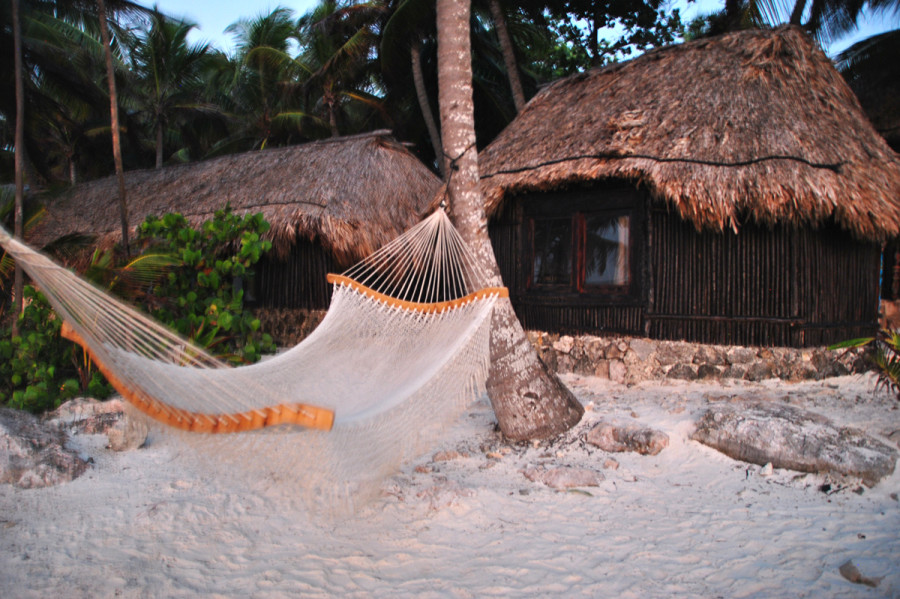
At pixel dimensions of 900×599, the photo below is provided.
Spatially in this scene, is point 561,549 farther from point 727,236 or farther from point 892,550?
point 727,236

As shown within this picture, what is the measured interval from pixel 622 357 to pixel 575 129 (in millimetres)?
1802

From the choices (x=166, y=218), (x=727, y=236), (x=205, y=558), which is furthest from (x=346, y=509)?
(x=727, y=236)

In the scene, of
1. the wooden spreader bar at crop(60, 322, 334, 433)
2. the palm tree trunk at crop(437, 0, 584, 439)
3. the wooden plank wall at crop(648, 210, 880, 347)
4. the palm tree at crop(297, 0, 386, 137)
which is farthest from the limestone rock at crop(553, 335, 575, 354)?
the palm tree at crop(297, 0, 386, 137)

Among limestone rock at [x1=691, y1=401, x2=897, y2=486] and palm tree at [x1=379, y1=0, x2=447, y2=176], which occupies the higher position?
palm tree at [x1=379, y1=0, x2=447, y2=176]

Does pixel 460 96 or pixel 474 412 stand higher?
pixel 460 96

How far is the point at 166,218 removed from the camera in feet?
11.9

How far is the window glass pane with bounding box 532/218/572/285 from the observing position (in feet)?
14.5

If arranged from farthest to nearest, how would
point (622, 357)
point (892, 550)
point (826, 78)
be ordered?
point (826, 78), point (622, 357), point (892, 550)

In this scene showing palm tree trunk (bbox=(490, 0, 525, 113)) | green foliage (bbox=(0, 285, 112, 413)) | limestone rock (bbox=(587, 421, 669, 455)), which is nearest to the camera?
limestone rock (bbox=(587, 421, 669, 455))

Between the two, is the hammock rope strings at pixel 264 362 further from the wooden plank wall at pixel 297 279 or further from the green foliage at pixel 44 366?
the wooden plank wall at pixel 297 279

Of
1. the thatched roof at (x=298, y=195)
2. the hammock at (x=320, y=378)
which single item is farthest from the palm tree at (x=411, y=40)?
the hammock at (x=320, y=378)

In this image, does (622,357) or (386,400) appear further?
(622,357)

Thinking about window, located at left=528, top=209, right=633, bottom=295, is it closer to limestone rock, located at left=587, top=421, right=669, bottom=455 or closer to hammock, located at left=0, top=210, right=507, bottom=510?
limestone rock, located at left=587, top=421, right=669, bottom=455

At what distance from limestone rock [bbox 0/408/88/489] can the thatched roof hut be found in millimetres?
3079
